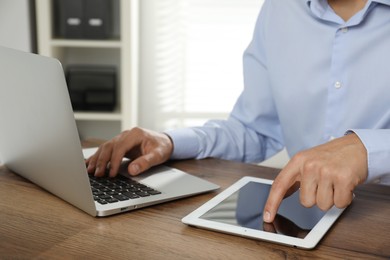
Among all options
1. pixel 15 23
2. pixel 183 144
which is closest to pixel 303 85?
pixel 183 144

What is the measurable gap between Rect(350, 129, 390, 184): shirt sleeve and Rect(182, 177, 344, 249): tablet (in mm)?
92

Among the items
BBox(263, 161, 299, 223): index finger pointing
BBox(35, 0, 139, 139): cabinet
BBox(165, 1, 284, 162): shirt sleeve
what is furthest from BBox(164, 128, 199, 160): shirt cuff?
BBox(35, 0, 139, 139): cabinet

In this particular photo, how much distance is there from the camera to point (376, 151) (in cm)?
83

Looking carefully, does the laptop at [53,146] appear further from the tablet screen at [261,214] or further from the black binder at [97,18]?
the black binder at [97,18]

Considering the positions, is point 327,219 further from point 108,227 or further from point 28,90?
point 28,90

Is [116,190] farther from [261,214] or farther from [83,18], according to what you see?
[83,18]

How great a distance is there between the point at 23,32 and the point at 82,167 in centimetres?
202

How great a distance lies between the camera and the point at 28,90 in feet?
2.53

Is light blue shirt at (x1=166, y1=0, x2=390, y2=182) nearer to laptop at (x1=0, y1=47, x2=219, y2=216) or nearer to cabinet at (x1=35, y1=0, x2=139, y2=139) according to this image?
laptop at (x1=0, y1=47, x2=219, y2=216)

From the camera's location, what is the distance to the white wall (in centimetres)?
252

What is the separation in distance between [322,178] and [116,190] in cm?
33

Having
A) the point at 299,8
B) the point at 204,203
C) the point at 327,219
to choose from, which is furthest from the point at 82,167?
the point at 299,8

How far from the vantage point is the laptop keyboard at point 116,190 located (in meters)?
0.82

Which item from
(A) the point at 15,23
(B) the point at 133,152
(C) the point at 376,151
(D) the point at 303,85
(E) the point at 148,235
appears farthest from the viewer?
(A) the point at 15,23
